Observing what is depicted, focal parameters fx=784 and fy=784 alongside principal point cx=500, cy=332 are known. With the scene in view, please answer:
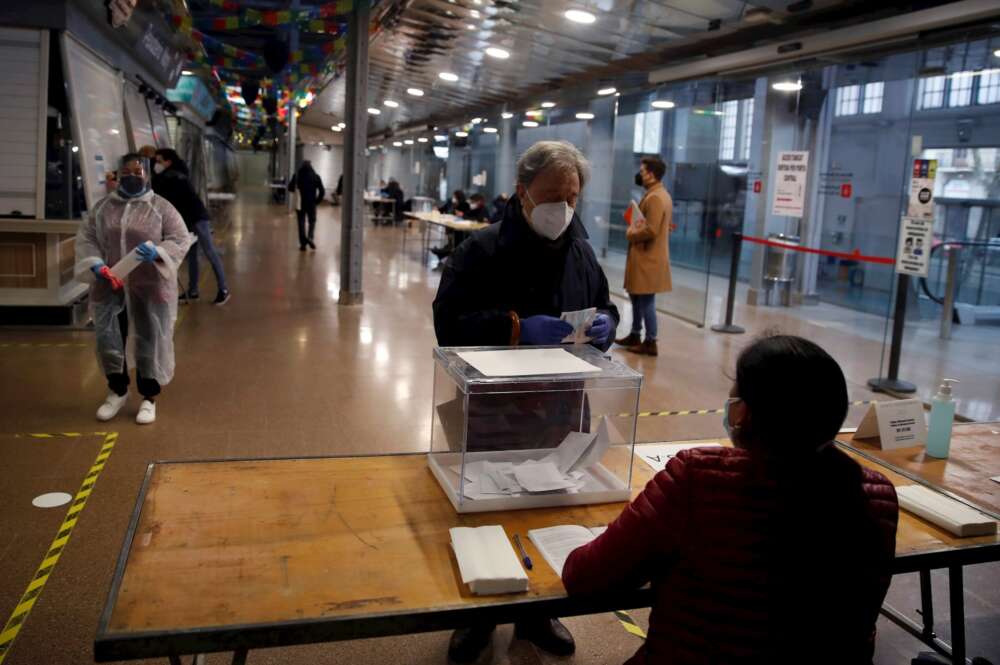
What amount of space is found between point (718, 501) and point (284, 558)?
2.85 feet

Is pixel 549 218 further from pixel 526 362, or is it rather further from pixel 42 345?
pixel 42 345

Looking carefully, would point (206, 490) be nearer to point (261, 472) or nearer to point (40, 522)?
point (261, 472)

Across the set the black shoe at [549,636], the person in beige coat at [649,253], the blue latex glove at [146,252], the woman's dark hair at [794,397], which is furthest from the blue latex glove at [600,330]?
the person in beige coat at [649,253]

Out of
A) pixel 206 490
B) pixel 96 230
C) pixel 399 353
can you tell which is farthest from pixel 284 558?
pixel 399 353

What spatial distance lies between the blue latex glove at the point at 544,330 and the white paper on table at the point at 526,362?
0.18 m

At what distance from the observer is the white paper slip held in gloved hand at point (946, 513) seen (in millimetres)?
1905

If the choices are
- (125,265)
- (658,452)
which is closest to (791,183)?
(125,265)

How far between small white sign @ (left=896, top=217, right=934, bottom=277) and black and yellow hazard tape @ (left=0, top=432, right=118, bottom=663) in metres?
5.28

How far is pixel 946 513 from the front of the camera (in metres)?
1.96

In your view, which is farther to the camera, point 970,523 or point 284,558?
point 970,523

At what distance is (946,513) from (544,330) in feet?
3.74

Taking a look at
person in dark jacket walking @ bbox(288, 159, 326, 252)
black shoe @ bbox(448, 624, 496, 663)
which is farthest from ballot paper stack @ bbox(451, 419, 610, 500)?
person in dark jacket walking @ bbox(288, 159, 326, 252)

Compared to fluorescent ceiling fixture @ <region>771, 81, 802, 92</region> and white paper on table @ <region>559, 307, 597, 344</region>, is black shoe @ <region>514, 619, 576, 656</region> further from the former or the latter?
fluorescent ceiling fixture @ <region>771, 81, 802, 92</region>

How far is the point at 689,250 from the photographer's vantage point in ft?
34.0
